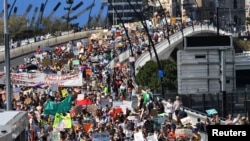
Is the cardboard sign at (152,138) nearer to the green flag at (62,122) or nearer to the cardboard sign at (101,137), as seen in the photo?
the cardboard sign at (101,137)

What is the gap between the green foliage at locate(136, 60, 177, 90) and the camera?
48.5 metres

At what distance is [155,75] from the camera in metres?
49.8

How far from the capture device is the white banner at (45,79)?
29812mm

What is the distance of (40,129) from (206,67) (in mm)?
11059

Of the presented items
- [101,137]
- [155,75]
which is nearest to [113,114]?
[101,137]

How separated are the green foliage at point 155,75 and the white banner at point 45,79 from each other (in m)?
18.0

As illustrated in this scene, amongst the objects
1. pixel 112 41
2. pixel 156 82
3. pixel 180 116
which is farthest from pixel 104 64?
pixel 180 116

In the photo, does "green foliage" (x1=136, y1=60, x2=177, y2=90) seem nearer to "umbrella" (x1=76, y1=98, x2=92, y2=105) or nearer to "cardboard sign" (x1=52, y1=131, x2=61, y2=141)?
"umbrella" (x1=76, y1=98, x2=92, y2=105)

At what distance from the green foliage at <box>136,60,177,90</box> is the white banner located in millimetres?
17973

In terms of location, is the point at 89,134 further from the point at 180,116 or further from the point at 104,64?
the point at 104,64

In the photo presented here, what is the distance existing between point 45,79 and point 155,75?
65.6 ft

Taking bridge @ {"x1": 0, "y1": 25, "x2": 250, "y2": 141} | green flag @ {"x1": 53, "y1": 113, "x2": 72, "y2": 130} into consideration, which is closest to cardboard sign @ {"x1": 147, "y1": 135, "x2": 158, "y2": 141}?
green flag @ {"x1": 53, "y1": 113, "x2": 72, "y2": 130}

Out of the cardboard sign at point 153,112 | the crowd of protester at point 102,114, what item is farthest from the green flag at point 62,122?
the cardboard sign at point 153,112

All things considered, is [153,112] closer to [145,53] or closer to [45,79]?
[45,79]
